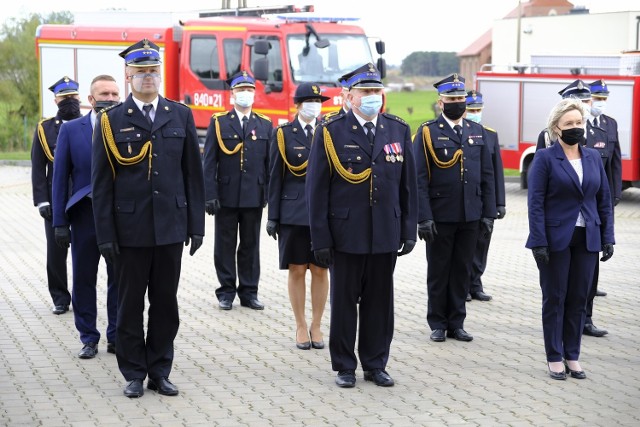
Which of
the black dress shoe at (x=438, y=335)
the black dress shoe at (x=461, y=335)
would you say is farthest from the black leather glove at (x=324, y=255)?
the black dress shoe at (x=461, y=335)

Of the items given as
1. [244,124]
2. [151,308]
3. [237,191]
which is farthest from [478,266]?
[151,308]

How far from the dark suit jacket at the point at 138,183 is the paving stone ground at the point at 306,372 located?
107cm

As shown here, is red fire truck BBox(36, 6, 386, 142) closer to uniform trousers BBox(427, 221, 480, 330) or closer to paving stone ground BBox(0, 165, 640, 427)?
paving stone ground BBox(0, 165, 640, 427)

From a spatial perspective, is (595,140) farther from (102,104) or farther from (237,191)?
(102,104)

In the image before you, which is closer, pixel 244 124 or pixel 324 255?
pixel 324 255

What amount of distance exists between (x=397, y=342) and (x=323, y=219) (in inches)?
75.0

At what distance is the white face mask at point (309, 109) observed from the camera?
370 inches

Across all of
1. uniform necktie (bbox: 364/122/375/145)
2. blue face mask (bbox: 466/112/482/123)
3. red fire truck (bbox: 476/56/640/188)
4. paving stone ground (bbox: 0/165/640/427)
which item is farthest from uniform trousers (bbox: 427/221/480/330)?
red fire truck (bbox: 476/56/640/188)

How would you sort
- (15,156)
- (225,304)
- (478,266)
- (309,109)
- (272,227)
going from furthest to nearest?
1. (15,156)
2. (478,266)
3. (225,304)
4. (309,109)
5. (272,227)

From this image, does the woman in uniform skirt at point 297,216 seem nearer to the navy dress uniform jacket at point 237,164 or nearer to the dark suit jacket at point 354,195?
the dark suit jacket at point 354,195

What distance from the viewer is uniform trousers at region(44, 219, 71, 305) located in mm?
10289

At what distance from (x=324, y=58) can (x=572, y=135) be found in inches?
519

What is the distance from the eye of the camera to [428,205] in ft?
30.0

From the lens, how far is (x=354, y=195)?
7.79m
